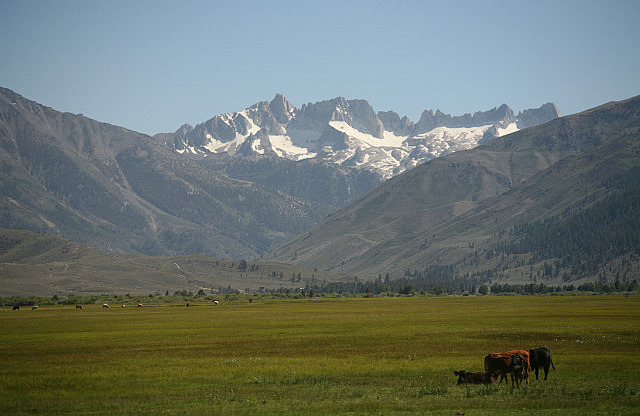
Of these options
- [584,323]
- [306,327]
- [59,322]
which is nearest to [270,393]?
[306,327]

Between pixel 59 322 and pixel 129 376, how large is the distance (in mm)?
72994

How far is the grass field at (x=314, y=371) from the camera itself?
40.0 m

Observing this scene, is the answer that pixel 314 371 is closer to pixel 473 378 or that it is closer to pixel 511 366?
pixel 473 378

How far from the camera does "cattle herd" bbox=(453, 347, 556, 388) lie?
1762 inches

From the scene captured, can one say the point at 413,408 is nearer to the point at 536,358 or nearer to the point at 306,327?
the point at 536,358

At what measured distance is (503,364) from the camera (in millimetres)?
45094

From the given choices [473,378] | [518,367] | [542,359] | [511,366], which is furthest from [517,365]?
[473,378]

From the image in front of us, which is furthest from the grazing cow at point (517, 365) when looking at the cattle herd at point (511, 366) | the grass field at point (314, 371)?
the grass field at point (314, 371)

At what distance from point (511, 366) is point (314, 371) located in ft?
50.9

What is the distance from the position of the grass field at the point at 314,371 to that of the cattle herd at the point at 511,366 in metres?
1.11

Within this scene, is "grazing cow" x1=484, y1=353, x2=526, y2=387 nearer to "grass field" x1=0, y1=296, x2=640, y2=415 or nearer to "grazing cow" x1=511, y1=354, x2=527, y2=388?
"grazing cow" x1=511, y1=354, x2=527, y2=388

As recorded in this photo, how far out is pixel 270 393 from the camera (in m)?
44.5

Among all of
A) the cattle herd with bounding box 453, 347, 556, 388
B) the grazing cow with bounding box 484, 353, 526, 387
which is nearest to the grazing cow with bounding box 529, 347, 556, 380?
the cattle herd with bounding box 453, 347, 556, 388

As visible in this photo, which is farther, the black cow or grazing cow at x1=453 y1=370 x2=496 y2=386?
grazing cow at x1=453 y1=370 x2=496 y2=386
